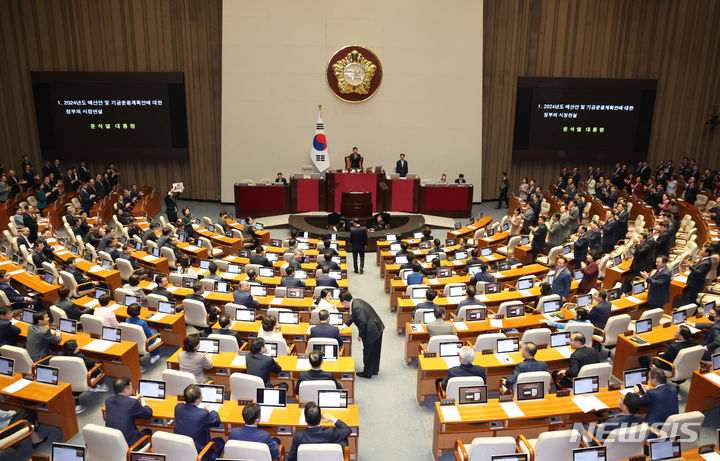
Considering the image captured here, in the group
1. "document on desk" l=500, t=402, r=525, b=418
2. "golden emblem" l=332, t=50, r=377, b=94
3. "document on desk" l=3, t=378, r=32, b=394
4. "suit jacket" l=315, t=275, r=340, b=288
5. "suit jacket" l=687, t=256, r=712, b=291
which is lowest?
"document on desk" l=3, t=378, r=32, b=394

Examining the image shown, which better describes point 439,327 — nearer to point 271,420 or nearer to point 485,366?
point 485,366

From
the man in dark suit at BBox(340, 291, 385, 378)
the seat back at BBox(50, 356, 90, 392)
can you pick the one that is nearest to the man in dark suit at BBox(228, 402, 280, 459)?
the seat back at BBox(50, 356, 90, 392)

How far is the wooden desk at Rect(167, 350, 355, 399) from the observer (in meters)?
7.33

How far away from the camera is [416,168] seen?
22.2 metres

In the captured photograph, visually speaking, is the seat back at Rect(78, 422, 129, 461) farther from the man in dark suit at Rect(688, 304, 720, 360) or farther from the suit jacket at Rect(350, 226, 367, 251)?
the suit jacket at Rect(350, 226, 367, 251)

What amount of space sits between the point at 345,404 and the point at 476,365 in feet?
6.79

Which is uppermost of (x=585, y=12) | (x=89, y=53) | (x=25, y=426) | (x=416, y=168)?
(x=585, y=12)

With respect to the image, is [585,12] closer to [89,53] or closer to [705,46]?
[705,46]

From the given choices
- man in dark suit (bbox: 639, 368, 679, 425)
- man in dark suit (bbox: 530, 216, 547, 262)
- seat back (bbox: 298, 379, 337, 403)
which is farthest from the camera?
man in dark suit (bbox: 530, 216, 547, 262)

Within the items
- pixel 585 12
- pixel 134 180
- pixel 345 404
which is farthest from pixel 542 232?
pixel 134 180

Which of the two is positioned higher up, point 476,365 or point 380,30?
point 380,30

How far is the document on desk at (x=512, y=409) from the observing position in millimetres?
6242

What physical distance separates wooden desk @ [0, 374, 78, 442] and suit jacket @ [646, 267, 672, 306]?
9.70 m

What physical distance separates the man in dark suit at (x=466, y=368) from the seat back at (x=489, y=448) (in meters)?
1.50
